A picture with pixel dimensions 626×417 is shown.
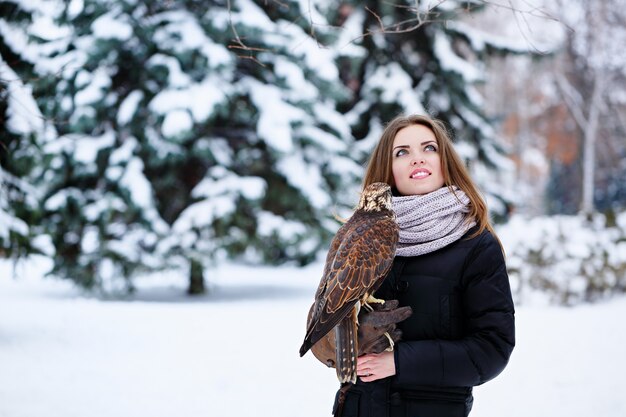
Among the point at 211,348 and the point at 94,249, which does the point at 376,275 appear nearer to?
the point at 211,348

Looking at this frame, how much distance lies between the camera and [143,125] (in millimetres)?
9836

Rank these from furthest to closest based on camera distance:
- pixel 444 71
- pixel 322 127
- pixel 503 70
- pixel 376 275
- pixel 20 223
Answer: pixel 503 70 → pixel 444 71 → pixel 322 127 → pixel 20 223 → pixel 376 275

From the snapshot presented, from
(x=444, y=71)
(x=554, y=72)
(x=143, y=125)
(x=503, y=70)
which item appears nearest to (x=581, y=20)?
(x=554, y=72)

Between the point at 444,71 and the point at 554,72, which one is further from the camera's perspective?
the point at 554,72

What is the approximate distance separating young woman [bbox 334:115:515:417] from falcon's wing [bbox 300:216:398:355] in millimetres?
Answer: 189

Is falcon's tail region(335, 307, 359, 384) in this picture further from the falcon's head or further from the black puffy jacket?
the falcon's head

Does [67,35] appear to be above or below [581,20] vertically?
below

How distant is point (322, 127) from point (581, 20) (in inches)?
659

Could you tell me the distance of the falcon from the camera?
1.75 metres

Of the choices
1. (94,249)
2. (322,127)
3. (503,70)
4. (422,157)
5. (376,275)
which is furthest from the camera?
(503,70)

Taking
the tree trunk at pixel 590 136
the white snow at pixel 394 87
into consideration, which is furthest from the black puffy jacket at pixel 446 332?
the tree trunk at pixel 590 136

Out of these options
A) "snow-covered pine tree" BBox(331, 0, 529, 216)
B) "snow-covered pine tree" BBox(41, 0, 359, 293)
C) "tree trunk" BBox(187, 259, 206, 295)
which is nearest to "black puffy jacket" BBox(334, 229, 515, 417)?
"snow-covered pine tree" BBox(41, 0, 359, 293)

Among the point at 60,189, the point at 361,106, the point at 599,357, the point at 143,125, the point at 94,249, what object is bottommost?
the point at 599,357

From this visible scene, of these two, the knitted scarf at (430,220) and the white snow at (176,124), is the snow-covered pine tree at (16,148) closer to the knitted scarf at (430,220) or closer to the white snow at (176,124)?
the white snow at (176,124)
